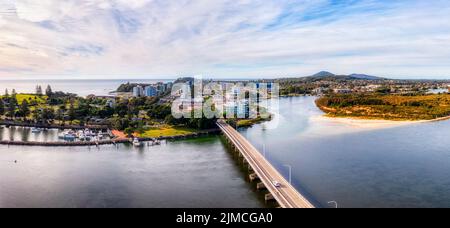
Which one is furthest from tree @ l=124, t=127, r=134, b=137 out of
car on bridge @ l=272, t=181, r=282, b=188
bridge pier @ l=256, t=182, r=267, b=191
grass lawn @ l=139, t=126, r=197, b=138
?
car on bridge @ l=272, t=181, r=282, b=188

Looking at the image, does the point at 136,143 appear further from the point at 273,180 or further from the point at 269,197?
the point at 269,197

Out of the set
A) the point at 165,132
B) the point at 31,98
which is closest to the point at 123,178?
the point at 165,132

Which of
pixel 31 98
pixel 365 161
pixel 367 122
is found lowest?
pixel 365 161

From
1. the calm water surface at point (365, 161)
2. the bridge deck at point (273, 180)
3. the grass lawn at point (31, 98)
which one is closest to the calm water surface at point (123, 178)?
the bridge deck at point (273, 180)

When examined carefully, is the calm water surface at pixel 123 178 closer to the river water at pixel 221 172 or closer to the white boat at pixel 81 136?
the river water at pixel 221 172

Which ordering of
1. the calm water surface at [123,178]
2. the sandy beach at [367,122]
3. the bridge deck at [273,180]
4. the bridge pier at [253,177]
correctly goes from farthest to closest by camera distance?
1. the sandy beach at [367,122]
2. the bridge pier at [253,177]
3. the calm water surface at [123,178]
4. the bridge deck at [273,180]

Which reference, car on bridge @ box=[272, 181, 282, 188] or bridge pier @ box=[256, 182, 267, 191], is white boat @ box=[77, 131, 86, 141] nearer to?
bridge pier @ box=[256, 182, 267, 191]

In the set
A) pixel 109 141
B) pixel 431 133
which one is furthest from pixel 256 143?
pixel 431 133
